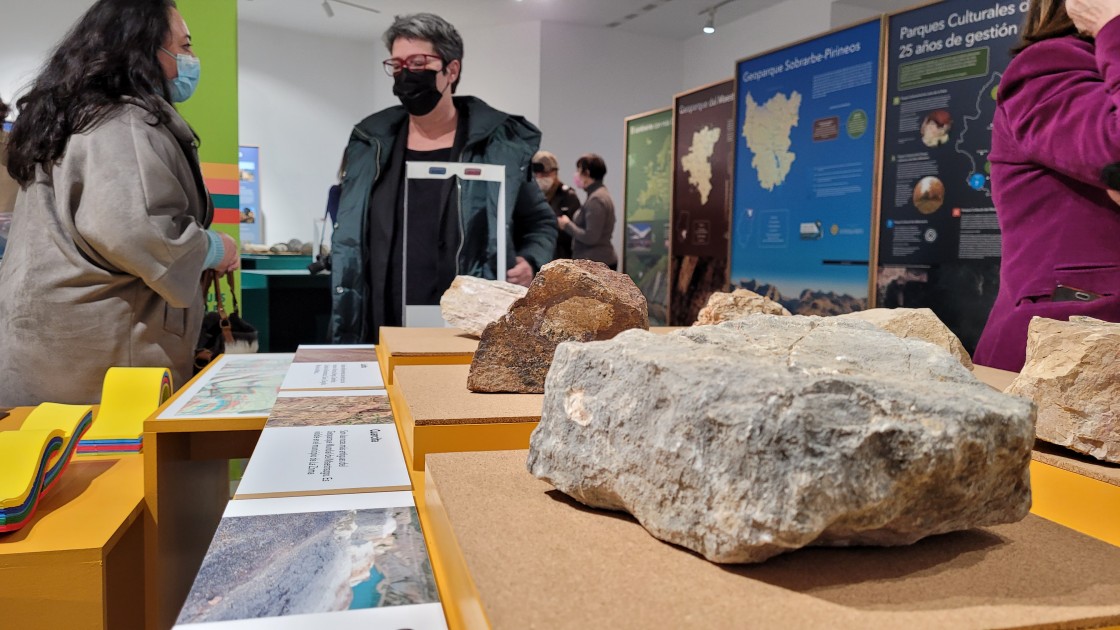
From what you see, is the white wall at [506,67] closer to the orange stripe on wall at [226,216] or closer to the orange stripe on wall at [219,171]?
the orange stripe on wall at [219,171]

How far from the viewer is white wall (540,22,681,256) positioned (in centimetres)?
783

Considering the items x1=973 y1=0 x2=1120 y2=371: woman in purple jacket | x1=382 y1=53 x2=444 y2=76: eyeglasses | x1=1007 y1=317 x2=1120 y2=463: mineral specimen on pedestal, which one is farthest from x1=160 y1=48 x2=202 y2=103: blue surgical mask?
x1=1007 y1=317 x2=1120 y2=463: mineral specimen on pedestal

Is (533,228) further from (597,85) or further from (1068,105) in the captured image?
(597,85)

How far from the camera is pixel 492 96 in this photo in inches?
314

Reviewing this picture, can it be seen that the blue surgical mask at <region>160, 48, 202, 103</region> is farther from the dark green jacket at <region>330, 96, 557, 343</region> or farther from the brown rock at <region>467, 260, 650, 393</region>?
the brown rock at <region>467, 260, 650, 393</region>

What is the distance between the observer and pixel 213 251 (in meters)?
2.41

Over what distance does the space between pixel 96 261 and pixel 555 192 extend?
13.7ft

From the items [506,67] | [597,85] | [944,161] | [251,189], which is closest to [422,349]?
[944,161]

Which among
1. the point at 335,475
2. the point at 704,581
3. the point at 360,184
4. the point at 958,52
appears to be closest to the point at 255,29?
the point at 360,184

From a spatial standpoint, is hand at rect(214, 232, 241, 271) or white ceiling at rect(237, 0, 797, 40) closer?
hand at rect(214, 232, 241, 271)

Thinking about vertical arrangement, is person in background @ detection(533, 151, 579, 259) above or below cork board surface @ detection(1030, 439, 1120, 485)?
above

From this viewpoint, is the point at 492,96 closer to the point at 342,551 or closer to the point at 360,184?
the point at 360,184

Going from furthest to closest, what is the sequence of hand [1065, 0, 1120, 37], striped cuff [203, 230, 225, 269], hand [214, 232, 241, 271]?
hand [214, 232, 241, 271] < striped cuff [203, 230, 225, 269] < hand [1065, 0, 1120, 37]

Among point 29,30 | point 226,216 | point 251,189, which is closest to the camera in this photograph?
point 226,216
